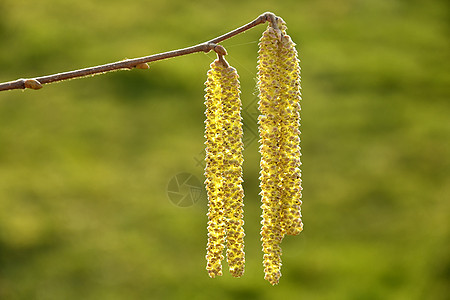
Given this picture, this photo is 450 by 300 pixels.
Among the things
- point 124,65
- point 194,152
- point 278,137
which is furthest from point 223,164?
point 194,152

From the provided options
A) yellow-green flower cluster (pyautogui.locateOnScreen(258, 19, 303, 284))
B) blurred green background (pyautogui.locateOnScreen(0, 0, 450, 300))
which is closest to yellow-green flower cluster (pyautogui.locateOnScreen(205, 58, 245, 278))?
yellow-green flower cluster (pyautogui.locateOnScreen(258, 19, 303, 284))

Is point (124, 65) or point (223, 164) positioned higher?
point (124, 65)

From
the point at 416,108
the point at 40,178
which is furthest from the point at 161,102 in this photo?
the point at 416,108

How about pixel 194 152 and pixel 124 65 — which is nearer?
pixel 124 65

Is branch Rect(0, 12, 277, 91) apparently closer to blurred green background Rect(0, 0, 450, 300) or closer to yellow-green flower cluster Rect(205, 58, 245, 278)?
yellow-green flower cluster Rect(205, 58, 245, 278)

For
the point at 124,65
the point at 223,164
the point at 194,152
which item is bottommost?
the point at 223,164

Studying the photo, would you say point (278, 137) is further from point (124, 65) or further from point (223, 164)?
point (124, 65)
